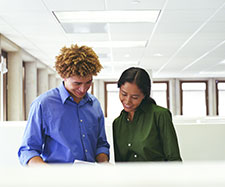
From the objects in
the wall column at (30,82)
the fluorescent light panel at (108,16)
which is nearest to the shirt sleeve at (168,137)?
the fluorescent light panel at (108,16)

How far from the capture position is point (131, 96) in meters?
1.44

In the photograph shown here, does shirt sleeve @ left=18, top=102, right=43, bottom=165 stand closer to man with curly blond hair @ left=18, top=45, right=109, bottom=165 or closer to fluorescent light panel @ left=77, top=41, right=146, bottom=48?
man with curly blond hair @ left=18, top=45, right=109, bottom=165

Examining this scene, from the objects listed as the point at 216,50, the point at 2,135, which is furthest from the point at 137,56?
the point at 2,135

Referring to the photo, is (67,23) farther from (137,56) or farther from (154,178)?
(154,178)

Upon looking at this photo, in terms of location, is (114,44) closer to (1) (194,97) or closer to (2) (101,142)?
(2) (101,142)

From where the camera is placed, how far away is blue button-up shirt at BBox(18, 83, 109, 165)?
50.7 inches

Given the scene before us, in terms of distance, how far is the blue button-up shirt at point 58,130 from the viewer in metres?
1.29

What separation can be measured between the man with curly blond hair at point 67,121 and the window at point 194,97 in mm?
11977

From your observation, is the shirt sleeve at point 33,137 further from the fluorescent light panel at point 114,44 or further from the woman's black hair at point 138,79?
the fluorescent light panel at point 114,44

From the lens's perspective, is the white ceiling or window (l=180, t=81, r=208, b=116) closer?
the white ceiling

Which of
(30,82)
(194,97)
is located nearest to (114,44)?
(30,82)

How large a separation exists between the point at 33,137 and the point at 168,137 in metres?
0.58

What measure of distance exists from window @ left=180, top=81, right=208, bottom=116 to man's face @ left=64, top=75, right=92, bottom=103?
39.4 feet

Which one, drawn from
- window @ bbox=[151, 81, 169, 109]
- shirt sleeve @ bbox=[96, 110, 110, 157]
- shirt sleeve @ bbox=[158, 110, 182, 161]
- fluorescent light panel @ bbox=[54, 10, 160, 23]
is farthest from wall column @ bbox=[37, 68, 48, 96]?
shirt sleeve @ bbox=[158, 110, 182, 161]
